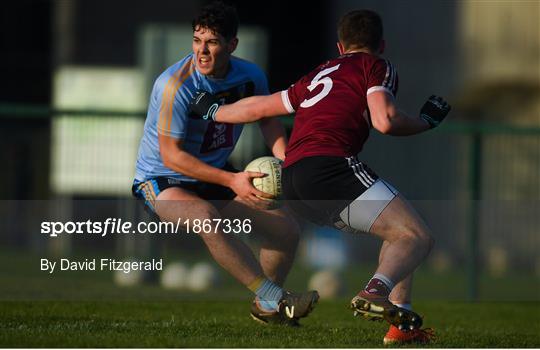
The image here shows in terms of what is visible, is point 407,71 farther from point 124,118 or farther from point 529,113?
point 124,118

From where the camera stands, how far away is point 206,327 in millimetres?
9398

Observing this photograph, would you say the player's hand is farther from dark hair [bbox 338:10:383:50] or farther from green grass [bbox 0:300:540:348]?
dark hair [bbox 338:10:383:50]

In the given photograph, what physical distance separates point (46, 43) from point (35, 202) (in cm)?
903

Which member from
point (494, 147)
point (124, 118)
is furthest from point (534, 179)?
point (124, 118)

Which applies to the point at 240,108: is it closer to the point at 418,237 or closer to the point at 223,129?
the point at 223,129

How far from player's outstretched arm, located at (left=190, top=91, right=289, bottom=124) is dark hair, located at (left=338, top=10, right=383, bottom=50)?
616 mm

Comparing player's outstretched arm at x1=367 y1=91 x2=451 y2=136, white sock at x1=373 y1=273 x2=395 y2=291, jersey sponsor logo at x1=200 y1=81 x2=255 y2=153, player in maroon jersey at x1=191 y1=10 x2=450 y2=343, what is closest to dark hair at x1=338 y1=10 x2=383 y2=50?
player in maroon jersey at x1=191 y1=10 x2=450 y2=343

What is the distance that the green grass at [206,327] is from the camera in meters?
8.28

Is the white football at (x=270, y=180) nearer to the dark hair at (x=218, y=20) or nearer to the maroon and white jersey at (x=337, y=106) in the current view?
the maroon and white jersey at (x=337, y=106)

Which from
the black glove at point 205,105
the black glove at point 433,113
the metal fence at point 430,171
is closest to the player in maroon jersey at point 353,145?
the black glove at point 433,113

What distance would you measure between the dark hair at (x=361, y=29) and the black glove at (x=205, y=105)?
3.43 feet

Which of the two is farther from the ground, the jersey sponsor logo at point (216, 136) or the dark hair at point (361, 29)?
the dark hair at point (361, 29)

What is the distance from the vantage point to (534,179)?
1759 cm

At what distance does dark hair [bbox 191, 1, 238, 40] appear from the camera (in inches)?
355
